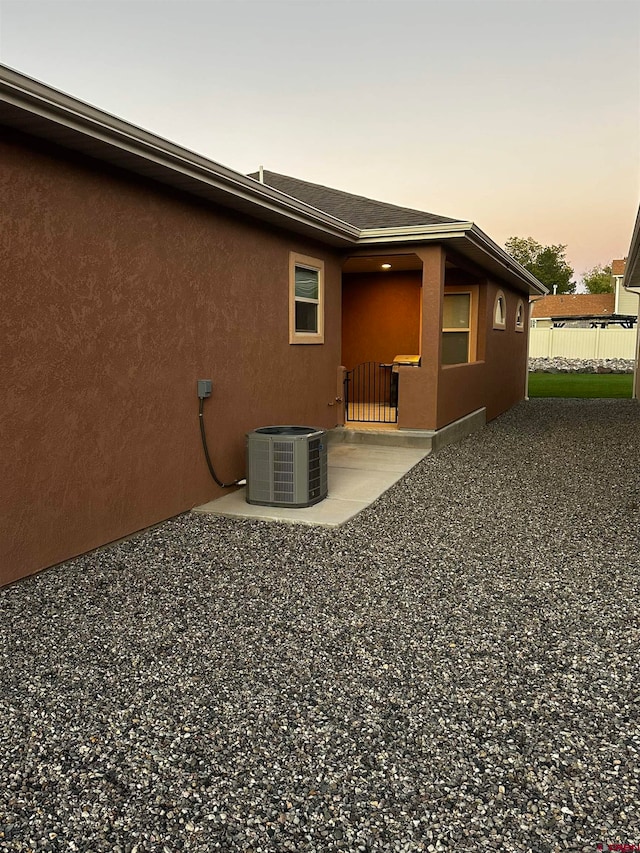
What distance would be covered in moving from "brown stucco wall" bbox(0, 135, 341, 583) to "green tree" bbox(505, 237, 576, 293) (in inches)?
2396

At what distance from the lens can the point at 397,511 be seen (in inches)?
236

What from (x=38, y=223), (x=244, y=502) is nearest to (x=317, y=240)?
(x=244, y=502)

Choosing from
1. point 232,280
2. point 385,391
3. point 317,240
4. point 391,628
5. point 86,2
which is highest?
point 86,2

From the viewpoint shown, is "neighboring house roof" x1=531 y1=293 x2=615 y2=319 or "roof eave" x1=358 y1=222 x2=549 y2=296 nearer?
"roof eave" x1=358 y1=222 x2=549 y2=296

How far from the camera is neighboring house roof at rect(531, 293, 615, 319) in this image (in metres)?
44.9

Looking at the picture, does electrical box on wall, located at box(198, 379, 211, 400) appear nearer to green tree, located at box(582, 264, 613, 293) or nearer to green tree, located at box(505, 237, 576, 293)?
green tree, located at box(505, 237, 576, 293)

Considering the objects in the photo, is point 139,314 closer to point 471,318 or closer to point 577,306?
point 471,318

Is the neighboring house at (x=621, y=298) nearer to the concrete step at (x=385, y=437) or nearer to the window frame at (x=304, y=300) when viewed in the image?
the concrete step at (x=385, y=437)

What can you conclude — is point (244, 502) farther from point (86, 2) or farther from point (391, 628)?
point (86, 2)

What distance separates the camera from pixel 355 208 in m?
10.2

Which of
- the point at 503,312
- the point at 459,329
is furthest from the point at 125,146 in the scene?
the point at 503,312

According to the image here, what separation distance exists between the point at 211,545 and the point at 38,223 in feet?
8.50

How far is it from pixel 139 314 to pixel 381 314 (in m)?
7.20

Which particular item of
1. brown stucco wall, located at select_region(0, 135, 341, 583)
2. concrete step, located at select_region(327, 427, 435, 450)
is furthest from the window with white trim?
brown stucco wall, located at select_region(0, 135, 341, 583)
